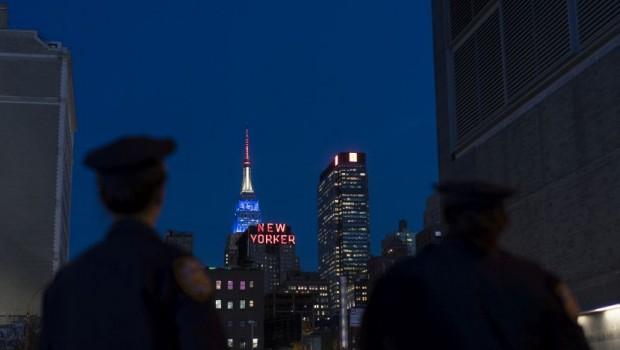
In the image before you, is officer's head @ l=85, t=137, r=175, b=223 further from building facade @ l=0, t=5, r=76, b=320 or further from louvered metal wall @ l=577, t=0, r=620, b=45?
building facade @ l=0, t=5, r=76, b=320

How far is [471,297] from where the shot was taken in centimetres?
402

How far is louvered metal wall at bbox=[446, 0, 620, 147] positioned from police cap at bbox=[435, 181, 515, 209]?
28.7 m

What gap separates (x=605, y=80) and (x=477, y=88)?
12384mm

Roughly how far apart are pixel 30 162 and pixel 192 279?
306 ft

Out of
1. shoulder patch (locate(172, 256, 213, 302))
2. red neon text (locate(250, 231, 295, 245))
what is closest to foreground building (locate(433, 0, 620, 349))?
shoulder patch (locate(172, 256, 213, 302))

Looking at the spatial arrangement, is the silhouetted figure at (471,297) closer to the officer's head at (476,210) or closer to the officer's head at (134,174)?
the officer's head at (476,210)

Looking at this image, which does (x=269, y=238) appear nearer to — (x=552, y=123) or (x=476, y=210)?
(x=552, y=123)

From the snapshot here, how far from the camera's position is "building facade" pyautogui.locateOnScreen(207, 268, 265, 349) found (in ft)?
423

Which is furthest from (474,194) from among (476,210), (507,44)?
(507,44)

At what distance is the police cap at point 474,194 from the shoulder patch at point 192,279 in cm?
140

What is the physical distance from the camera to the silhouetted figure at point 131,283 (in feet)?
10.8

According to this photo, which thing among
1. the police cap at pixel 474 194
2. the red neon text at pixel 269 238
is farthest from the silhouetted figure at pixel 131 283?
the red neon text at pixel 269 238

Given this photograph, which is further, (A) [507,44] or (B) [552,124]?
(A) [507,44]

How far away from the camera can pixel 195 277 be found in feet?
10.8
